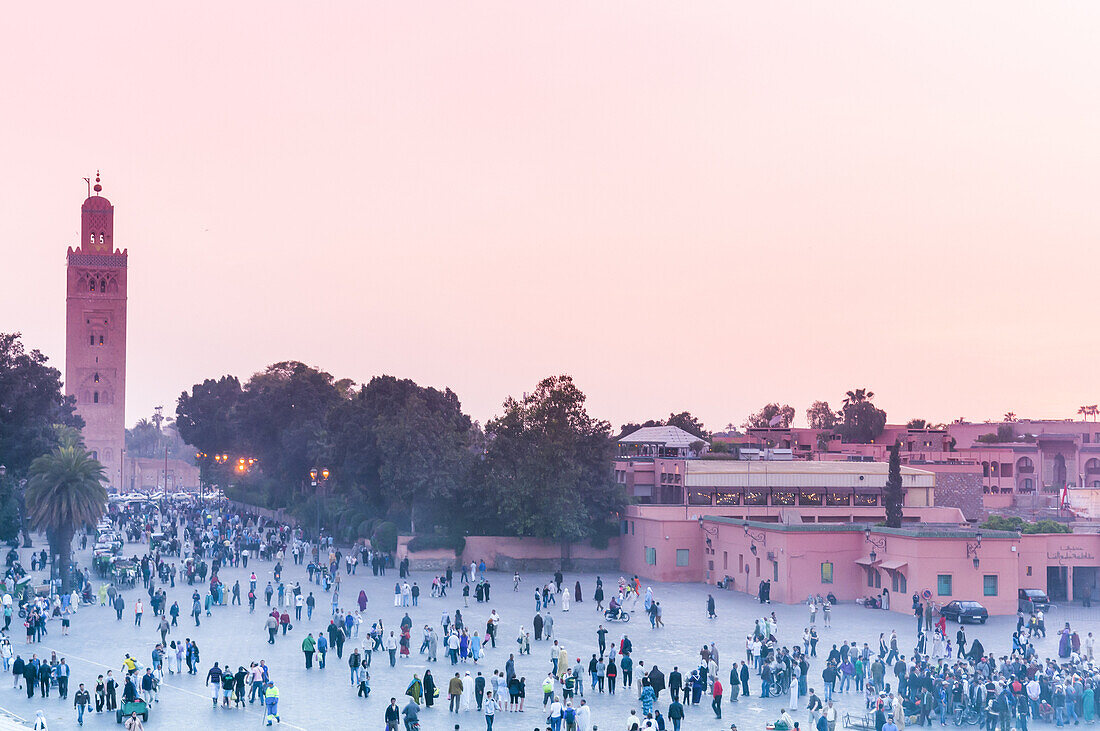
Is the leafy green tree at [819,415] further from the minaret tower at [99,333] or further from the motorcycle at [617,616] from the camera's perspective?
the motorcycle at [617,616]

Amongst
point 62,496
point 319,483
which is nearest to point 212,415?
point 319,483

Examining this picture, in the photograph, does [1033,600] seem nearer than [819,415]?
Yes

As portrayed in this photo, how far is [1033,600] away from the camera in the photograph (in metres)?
44.7

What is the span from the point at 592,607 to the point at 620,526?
13.6 meters

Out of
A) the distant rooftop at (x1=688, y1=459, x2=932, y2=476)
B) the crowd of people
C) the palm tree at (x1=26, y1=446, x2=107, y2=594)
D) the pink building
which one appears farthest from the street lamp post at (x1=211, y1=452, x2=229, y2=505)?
the pink building

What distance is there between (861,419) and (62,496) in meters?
84.8

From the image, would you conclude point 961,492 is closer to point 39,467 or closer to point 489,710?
point 39,467

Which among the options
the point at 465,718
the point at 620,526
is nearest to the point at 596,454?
the point at 620,526

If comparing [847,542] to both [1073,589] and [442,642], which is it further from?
[442,642]

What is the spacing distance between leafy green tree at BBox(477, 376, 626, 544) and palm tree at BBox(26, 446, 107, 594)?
17384 mm

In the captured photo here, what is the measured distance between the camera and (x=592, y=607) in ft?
146

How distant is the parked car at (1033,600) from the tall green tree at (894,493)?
753 centimetres

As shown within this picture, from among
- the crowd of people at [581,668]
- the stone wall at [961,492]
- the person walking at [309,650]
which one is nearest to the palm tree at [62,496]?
the crowd of people at [581,668]

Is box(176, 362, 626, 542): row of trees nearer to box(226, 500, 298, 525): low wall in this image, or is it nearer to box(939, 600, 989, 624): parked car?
box(226, 500, 298, 525): low wall
